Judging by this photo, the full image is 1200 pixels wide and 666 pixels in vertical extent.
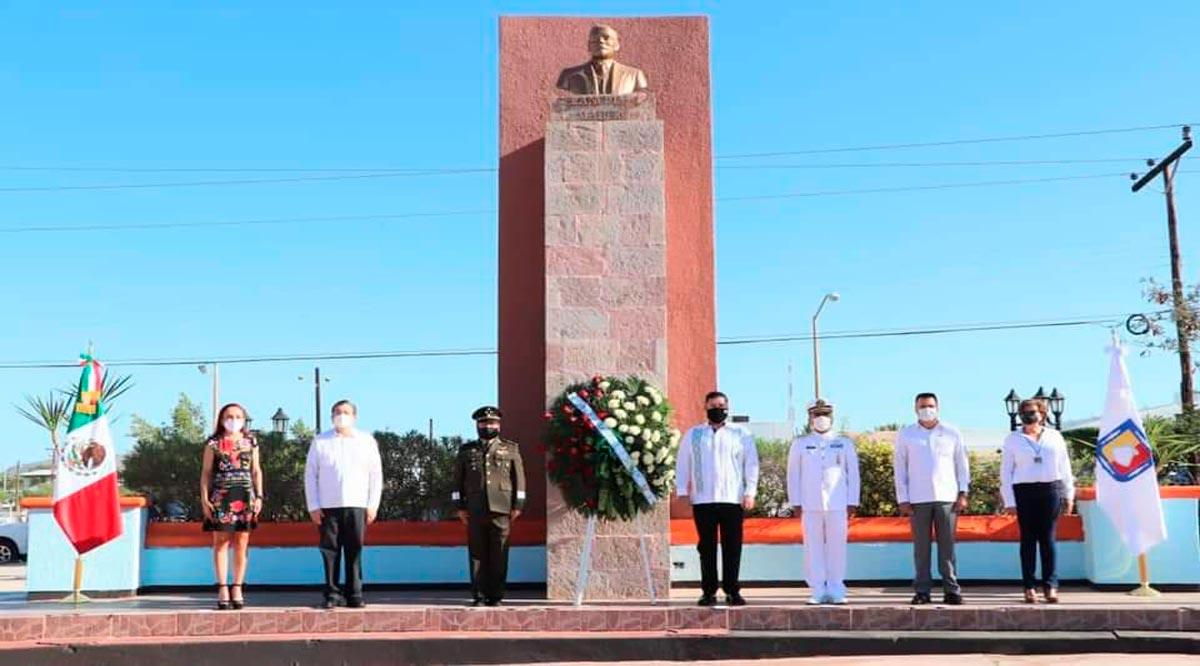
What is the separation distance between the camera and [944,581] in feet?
26.6

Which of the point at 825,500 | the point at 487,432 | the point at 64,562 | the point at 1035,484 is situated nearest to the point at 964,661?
the point at 825,500

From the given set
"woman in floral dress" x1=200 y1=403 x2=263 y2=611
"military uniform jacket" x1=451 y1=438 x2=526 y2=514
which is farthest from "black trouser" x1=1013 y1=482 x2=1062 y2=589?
"woman in floral dress" x1=200 y1=403 x2=263 y2=611

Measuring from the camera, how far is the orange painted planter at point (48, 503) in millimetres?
9766

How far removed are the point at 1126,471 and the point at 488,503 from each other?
206 inches

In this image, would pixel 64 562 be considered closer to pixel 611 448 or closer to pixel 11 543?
pixel 611 448

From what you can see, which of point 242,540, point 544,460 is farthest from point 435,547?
point 242,540

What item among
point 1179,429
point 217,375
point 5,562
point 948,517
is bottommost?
point 5,562

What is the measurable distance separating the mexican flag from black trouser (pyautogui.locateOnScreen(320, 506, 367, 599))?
2055 millimetres

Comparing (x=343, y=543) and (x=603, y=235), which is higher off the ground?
(x=603, y=235)

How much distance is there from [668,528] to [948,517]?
227 centimetres

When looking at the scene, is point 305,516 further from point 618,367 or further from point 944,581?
point 944,581

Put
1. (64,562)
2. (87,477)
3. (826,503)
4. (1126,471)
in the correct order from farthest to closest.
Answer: (64,562)
(87,477)
(1126,471)
(826,503)

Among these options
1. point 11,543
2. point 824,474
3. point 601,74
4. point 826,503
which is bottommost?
point 11,543

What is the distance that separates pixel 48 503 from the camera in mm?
9758
